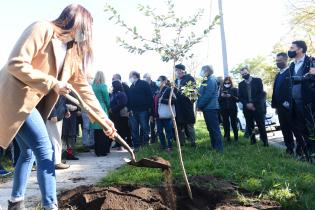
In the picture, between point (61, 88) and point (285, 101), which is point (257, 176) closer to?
point (285, 101)

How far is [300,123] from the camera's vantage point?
21.5ft

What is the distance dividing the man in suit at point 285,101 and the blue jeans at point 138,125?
122 inches

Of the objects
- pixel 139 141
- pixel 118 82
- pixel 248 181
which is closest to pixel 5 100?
pixel 248 181

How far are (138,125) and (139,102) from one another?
30.2 inches

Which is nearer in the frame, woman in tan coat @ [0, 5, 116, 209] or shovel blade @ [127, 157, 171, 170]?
woman in tan coat @ [0, 5, 116, 209]

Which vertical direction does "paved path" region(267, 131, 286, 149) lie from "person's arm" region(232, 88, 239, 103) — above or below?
below

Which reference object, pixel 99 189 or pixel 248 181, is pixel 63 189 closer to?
pixel 99 189

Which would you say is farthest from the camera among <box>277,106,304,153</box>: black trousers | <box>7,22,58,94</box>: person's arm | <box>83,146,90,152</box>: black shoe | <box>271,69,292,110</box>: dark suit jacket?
<box>83,146,90,152</box>: black shoe

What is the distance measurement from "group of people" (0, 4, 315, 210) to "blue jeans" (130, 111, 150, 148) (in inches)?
1.0

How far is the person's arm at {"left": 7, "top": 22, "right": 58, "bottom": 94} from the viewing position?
9.43 ft

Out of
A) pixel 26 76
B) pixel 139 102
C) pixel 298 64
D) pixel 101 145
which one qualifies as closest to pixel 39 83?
pixel 26 76

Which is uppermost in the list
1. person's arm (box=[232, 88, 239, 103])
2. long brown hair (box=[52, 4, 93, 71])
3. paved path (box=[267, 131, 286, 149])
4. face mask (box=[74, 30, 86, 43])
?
long brown hair (box=[52, 4, 93, 71])

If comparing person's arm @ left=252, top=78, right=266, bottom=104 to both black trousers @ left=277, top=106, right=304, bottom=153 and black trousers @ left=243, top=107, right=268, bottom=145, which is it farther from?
black trousers @ left=277, top=106, right=304, bottom=153

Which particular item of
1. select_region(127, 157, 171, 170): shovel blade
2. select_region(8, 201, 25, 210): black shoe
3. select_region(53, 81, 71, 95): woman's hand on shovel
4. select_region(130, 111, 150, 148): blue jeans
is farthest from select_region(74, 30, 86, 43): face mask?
select_region(130, 111, 150, 148): blue jeans
